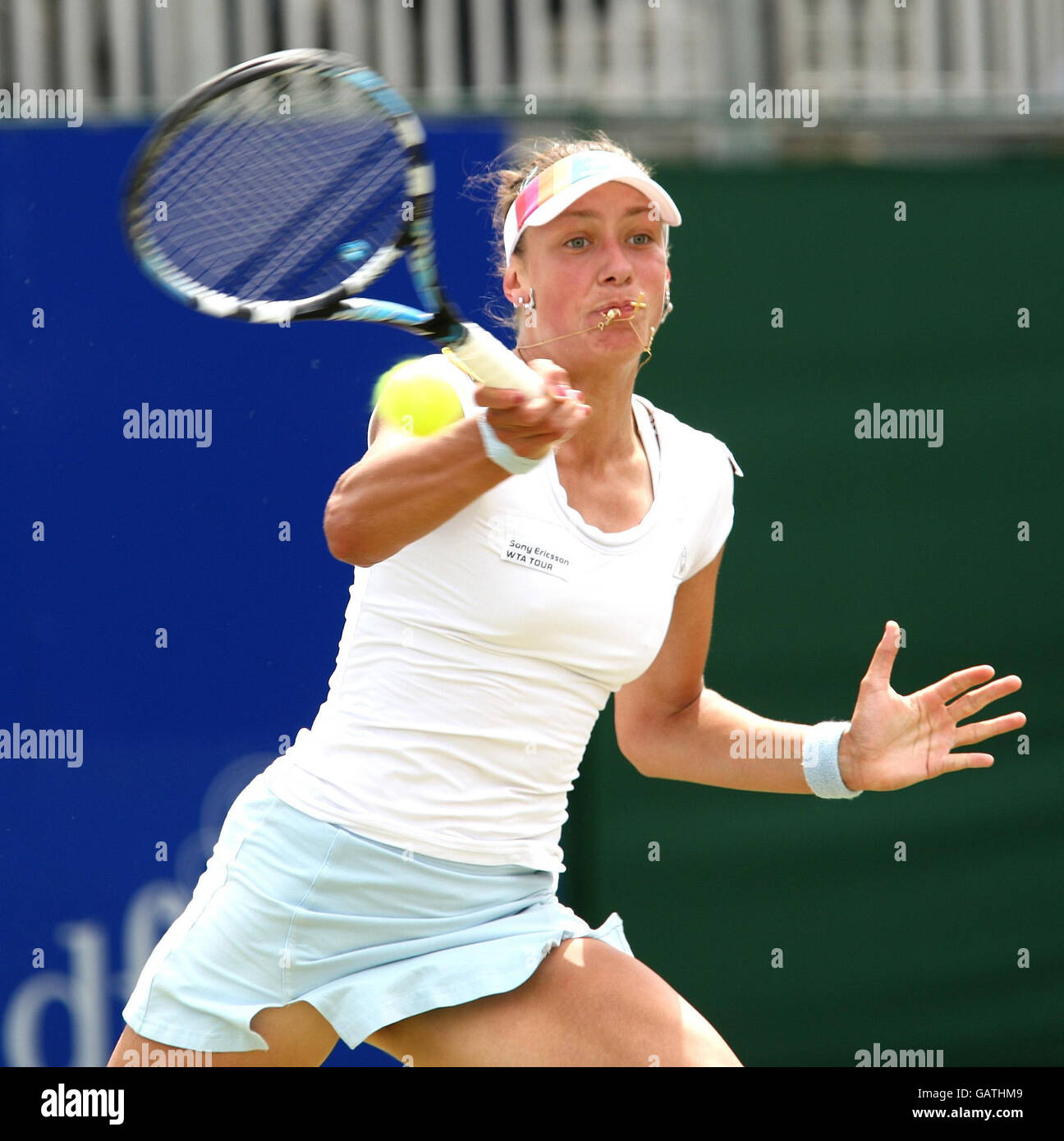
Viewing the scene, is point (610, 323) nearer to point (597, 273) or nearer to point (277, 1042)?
point (597, 273)

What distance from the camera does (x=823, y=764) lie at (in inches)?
102

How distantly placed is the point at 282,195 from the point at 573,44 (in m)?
3.04

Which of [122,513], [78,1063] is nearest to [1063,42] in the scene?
[122,513]

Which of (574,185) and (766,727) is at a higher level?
(574,185)

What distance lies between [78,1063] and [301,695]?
3.22 feet

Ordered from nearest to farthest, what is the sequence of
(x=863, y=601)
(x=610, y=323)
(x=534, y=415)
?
(x=534, y=415), (x=610, y=323), (x=863, y=601)

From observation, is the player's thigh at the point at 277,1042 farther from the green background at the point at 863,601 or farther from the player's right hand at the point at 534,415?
Result: the green background at the point at 863,601

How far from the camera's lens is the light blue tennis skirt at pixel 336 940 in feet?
7.47

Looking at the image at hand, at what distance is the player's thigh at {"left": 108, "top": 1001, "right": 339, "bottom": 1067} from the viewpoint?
2.32 m

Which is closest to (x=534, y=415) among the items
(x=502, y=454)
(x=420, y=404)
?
(x=502, y=454)

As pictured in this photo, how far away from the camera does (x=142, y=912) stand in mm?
3844

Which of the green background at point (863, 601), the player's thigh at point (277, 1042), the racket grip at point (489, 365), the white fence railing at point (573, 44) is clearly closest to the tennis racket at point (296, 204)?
the racket grip at point (489, 365)

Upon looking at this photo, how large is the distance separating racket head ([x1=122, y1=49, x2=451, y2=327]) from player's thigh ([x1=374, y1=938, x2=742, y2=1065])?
0.93m
